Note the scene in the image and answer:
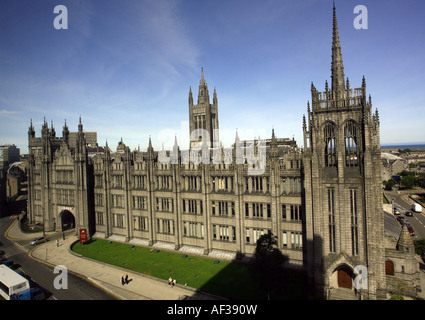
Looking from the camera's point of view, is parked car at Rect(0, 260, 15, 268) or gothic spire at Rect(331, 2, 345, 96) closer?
gothic spire at Rect(331, 2, 345, 96)

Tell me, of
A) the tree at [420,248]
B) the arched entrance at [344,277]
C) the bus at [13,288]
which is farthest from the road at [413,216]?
the bus at [13,288]

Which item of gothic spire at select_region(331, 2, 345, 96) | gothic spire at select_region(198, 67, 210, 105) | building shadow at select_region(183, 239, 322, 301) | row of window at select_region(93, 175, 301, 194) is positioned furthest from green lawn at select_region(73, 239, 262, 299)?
gothic spire at select_region(198, 67, 210, 105)

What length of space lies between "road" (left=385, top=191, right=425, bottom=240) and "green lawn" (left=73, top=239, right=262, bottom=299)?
157 ft

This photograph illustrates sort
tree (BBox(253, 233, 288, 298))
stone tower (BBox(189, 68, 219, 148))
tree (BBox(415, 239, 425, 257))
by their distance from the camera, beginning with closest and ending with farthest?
1. tree (BBox(253, 233, 288, 298))
2. tree (BBox(415, 239, 425, 257))
3. stone tower (BBox(189, 68, 219, 148))

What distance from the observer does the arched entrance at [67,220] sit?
72.9 m

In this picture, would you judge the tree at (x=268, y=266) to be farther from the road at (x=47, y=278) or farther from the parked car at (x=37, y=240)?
the parked car at (x=37, y=240)

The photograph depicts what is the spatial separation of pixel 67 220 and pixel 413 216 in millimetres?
106931

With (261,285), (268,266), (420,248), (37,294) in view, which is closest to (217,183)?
(268,266)

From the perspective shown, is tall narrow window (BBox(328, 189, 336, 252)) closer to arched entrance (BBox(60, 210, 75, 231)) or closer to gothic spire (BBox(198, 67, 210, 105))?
arched entrance (BBox(60, 210, 75, 231))

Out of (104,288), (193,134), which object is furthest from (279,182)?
(193,134)

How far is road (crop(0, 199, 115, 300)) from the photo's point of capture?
38.4 metres

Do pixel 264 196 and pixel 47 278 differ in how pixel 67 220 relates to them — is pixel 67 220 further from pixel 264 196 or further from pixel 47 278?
pixel 264 196

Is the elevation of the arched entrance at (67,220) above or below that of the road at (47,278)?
above

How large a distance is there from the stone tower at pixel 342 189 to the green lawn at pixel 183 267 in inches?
432
